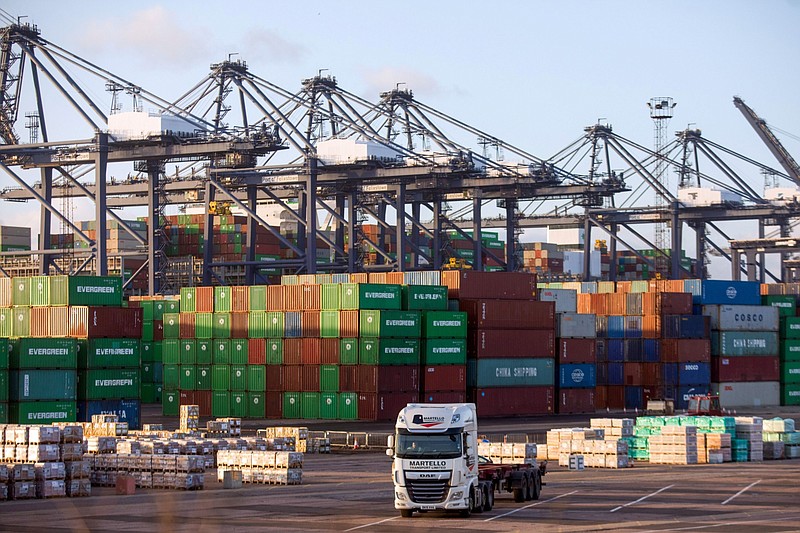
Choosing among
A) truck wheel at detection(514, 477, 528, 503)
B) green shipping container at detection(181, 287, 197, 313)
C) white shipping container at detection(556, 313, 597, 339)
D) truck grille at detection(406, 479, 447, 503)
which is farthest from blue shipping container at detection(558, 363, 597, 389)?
truck grille at detection(406, 479, 447, 503)

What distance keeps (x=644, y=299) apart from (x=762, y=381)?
10011 millimetres

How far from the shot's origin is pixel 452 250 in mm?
115188

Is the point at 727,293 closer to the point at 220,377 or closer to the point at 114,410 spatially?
the point at 220,377

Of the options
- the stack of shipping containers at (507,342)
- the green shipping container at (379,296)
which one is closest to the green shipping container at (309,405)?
the green shipping container at (379,296)

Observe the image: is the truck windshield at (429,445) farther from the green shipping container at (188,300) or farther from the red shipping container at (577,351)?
the red shipping container at (577,351)

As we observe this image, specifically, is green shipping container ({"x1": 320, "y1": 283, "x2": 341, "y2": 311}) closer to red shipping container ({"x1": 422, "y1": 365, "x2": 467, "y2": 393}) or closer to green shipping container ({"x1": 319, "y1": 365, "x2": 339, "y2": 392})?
green shipping container ({"x1": 319, "y1": 365, "x2": 339, "y2": 392})

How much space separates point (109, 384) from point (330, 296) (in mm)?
12392

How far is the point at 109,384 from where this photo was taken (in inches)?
1945

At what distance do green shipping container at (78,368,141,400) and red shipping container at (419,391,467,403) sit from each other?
45.5 feet

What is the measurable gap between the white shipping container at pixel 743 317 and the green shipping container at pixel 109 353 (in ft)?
116

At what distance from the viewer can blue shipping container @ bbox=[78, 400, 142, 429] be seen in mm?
48469

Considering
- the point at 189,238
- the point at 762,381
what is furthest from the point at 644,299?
the point at 189,238

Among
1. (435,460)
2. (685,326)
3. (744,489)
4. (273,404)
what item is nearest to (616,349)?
(685,326)

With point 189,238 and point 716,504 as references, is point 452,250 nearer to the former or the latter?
point 189,238
